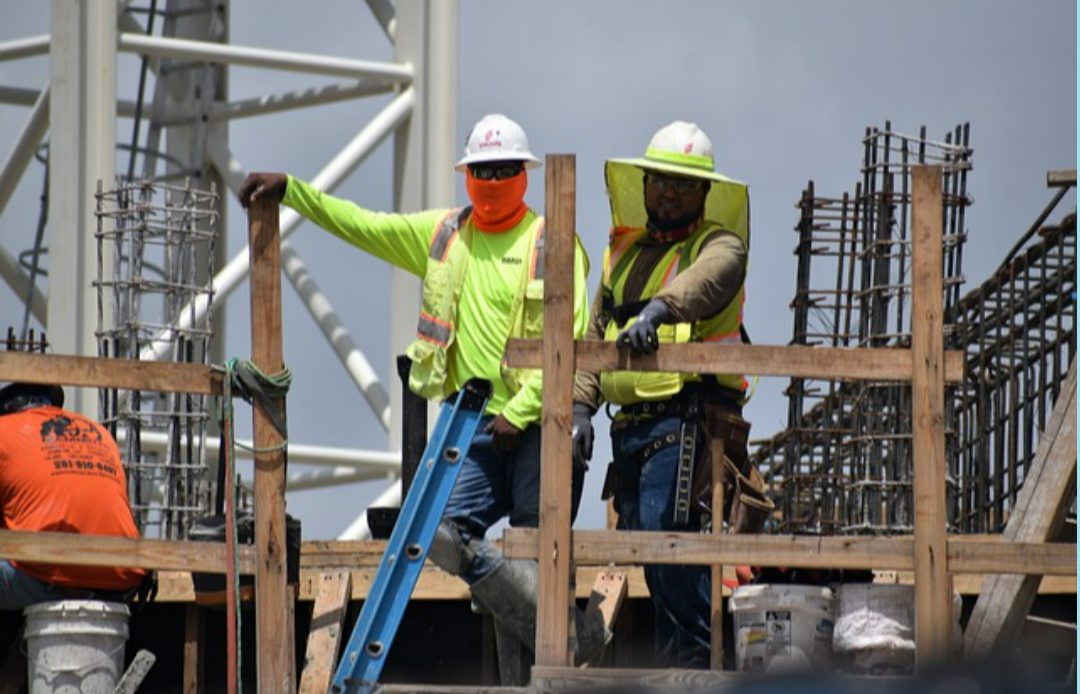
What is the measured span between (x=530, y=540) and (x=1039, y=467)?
2.50m

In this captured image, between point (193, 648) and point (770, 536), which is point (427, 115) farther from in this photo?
point (770, 536)

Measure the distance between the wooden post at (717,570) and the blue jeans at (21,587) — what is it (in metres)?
3.15

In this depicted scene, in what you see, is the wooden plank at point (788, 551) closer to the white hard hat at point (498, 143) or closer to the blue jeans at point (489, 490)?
the blue jeans at point (489, 490)

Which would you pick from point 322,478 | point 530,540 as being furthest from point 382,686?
point 322,478

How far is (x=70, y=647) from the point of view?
526 inches

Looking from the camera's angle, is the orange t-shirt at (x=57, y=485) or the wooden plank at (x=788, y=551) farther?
the orange t-shirt at (x=57, y=485)

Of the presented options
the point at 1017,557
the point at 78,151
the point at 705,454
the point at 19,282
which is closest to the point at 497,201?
the point at 705,454

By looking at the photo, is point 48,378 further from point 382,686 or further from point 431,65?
point 431,65

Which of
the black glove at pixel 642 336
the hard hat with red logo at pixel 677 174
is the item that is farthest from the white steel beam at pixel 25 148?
the black glove at pixel 642 336

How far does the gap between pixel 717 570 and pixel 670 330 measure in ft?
3.71

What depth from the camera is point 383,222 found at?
44.5 ft

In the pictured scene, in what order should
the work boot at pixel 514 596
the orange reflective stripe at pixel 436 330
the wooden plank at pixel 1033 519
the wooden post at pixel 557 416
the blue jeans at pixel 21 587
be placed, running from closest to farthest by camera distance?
1. the wooden post at pixel 557 416
2. the wooden plank at pixel 1033 519
3. the work boot at pixel 514 596
4. the orange reflective stripe at pixel 436 330
5. the blue jeans at pixel 21 587

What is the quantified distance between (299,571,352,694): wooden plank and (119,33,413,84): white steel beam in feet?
34.0

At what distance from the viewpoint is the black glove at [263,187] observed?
42.2 feet
